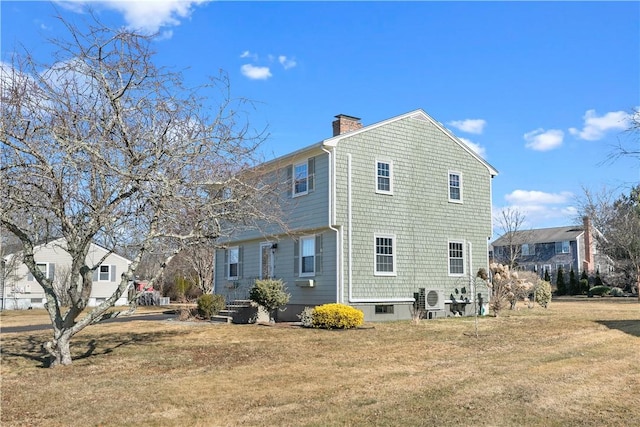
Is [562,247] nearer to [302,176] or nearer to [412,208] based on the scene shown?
[412,208]

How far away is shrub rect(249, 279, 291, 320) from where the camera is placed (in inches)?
741

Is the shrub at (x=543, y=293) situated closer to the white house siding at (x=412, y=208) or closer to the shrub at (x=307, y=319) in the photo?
the white house siding at (x=412, y=208)

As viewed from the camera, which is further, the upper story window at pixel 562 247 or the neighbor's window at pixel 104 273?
the upper story window at pixel 562 247

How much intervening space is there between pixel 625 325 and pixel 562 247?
137 ft

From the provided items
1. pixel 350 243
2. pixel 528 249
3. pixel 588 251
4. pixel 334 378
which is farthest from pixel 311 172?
pixel 528 249

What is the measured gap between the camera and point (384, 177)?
20.5 meters

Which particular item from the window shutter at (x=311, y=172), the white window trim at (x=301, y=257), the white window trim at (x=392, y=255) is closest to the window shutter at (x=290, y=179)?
the window shutter at (x=311, y=172)

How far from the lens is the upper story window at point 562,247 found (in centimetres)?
5506

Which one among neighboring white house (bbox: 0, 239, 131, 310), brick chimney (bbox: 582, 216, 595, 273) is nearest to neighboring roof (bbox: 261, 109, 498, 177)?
neighboring white house (bbox: 0, 239, 131, 310)

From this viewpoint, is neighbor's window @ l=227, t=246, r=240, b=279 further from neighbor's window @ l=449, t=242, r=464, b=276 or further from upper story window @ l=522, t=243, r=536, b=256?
upper story window @ l=522, t=243, r=536, b=256

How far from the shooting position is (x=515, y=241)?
51.1 metres

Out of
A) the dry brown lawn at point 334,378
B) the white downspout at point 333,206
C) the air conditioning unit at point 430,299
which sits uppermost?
the white downspout at point 333,206

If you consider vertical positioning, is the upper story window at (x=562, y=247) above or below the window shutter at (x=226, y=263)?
above

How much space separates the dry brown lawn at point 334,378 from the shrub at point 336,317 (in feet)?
1.97
